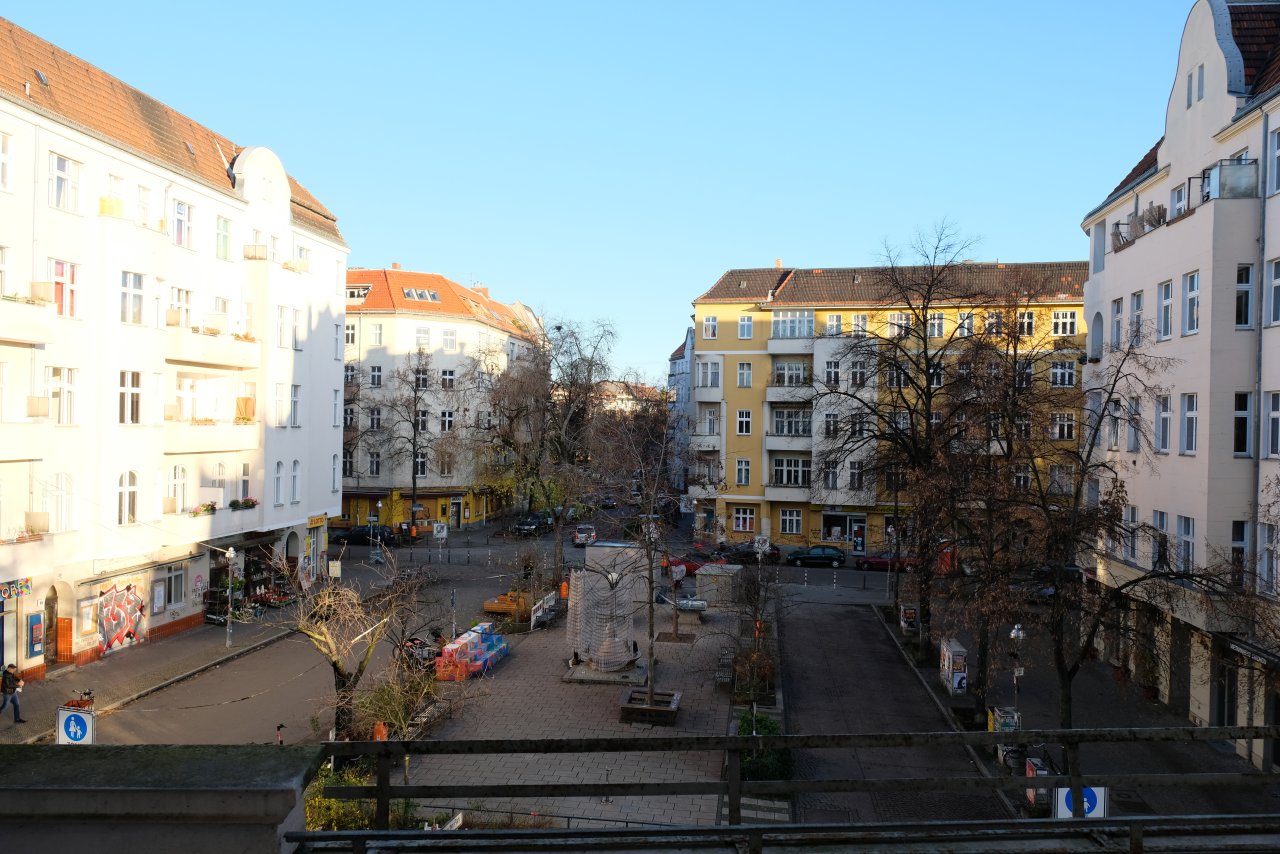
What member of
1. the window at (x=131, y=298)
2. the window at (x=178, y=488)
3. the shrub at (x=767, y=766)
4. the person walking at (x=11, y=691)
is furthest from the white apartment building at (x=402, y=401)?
the shrub at (x=767, y=766)

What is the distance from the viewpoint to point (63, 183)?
22.0 metres

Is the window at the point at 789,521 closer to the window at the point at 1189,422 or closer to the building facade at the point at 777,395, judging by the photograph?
the building facade at the point at 777,395

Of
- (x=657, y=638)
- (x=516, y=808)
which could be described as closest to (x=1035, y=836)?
(x=516, y=808)

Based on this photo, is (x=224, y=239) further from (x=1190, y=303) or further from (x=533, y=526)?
(x=1190, y=303)

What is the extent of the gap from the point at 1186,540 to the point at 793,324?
1203 inches

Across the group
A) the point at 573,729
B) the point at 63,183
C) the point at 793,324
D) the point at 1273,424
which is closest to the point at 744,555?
the point at 793,324

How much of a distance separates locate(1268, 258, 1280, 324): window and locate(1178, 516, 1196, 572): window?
4.56 m

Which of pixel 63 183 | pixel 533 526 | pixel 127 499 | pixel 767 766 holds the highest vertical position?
pixel 63 183

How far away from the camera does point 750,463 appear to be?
162 feet

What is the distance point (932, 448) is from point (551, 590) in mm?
15412

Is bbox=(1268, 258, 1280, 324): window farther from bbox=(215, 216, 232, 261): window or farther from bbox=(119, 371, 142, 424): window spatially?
bbox=(215, 216, 232, 261): window

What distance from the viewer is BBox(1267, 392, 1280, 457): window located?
16.8m

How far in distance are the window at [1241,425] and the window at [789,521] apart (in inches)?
1241

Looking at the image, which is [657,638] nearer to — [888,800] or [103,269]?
[888,800]
